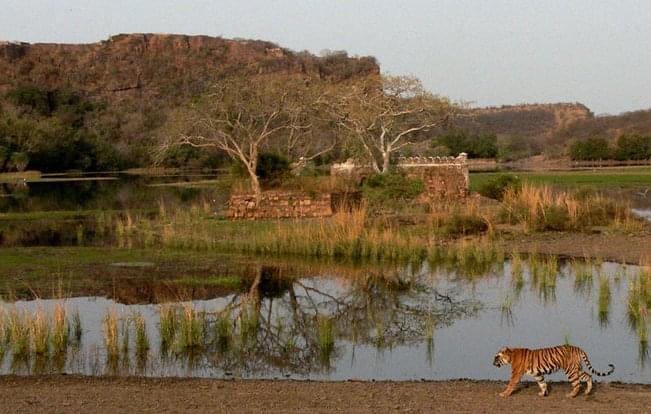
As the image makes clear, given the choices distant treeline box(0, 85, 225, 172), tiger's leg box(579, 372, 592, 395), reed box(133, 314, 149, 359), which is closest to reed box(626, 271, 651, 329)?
tiger's leg box(579, 372, 592, 395)

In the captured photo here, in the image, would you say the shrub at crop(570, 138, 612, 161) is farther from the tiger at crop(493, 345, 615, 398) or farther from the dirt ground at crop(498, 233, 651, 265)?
the tiger at crop(493, 345, 615, 398)

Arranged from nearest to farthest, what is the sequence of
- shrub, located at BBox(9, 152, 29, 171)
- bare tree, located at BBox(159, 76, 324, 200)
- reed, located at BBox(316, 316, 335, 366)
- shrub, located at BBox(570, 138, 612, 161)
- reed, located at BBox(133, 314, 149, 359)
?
reed, located at BBox(133, 314, 149, 359) → reed, located at BBox(316, 316, 335, 366) → bare tree, located at BBox(159, 76, 324, 200) → shrub, located at BBox(9, 152, 29, 171) → shrub, located at BBox(570, 138, 612, 161)

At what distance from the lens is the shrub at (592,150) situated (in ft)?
266

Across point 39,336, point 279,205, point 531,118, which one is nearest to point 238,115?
point 279,205

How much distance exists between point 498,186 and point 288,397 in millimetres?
26475

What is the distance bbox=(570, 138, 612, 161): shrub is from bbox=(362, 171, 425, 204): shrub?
177 feet

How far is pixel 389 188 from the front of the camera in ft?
99.5

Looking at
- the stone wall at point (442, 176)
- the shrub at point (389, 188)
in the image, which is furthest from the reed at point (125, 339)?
the stone wall at point (442, 176)

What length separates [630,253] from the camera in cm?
1969

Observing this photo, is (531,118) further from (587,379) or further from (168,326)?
(587,379)

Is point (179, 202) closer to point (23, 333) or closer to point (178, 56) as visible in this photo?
point (23, 333)

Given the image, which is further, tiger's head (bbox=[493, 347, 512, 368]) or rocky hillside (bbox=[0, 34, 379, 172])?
rocky hillside (bbox=[0, 34, 379, 172])

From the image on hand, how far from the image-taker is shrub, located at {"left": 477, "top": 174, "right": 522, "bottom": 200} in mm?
33031

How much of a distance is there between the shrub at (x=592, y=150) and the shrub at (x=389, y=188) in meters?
53.8
